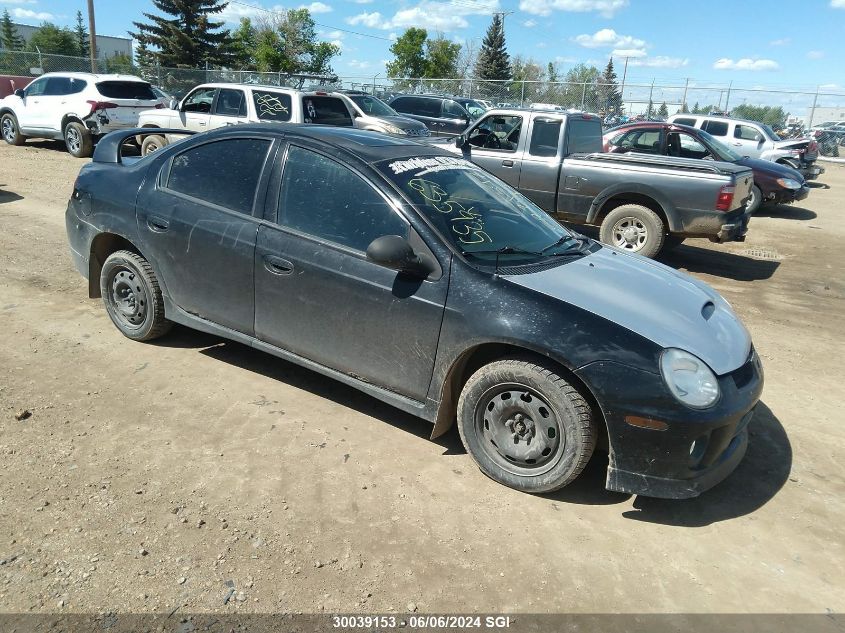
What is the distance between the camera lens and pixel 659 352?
3006mm

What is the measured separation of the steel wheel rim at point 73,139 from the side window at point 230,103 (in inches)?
180

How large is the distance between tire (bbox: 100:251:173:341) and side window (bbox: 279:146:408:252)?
1339 millimetres

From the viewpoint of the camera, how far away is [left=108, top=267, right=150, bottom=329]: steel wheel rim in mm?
4668

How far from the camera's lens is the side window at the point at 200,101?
12594 mm

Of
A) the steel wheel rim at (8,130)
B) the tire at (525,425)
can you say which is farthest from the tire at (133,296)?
the steel wheel rim at (8,130)

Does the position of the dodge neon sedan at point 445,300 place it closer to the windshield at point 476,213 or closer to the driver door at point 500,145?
the windshield at point 476,213

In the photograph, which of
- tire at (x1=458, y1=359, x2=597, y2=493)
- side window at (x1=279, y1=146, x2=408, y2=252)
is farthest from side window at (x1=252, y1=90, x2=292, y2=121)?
tire at (x1=458, y1=359, x2=597, y2=493)

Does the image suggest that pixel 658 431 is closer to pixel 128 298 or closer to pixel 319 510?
pixel 319 510

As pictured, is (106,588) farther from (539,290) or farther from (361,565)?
(539,290)

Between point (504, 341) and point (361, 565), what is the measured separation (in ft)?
4.07

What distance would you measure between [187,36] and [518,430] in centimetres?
5450

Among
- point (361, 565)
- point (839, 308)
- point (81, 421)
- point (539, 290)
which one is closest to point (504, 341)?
point (539, 290)

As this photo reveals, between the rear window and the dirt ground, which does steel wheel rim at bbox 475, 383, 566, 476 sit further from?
the rear window

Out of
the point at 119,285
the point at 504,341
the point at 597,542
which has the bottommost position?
the point at 597,542
